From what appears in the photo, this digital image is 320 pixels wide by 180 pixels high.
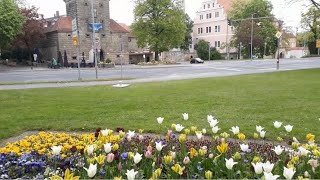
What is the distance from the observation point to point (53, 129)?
10031 mm

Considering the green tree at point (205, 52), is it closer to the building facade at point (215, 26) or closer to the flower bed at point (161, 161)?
the building facade at point (215, 26)

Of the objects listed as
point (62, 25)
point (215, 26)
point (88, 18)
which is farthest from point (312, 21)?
point (215, 26)

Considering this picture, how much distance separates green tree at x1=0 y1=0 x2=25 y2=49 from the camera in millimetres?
54062

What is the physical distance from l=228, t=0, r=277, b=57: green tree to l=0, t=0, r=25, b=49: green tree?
50.4 metres

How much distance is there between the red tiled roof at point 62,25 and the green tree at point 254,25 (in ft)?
127

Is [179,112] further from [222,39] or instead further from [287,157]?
[222,39]

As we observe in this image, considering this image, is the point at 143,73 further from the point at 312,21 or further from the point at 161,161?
the point at 161,161

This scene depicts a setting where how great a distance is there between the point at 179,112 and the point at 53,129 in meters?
4.19

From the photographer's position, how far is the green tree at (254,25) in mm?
88294

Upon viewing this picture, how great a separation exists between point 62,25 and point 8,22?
59.9 ft

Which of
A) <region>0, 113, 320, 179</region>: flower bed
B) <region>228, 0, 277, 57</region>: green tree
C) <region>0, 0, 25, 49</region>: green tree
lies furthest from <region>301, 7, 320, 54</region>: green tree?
<region>228, 0, 277, 57</region>: green tree

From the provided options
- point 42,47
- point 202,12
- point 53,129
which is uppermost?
point 202,12

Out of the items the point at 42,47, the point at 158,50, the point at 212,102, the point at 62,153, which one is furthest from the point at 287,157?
the point at 42,47

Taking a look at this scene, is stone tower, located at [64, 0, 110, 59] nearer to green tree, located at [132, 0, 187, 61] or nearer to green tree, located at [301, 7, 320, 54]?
green tree, located at [132, 0, 187, 61]
